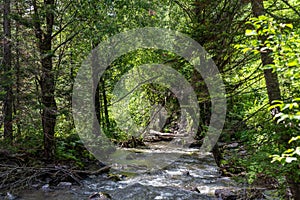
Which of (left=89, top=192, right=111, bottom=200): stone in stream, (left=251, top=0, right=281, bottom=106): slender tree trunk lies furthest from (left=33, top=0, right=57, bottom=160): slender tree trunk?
(left=251, top=0, right=281, bottom=106): slender tree trunk

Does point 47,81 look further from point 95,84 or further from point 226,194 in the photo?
point 226,194

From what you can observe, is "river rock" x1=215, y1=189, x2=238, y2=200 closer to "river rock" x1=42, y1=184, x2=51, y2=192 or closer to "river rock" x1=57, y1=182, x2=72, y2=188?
"river rock" x1=57, y1=182, x2=72, y2=188

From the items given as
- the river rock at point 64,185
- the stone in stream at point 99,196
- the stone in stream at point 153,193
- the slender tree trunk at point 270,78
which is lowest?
Result: the stone in stream at point 153,193

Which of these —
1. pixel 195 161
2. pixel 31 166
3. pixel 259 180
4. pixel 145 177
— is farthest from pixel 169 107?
pixel 259 180

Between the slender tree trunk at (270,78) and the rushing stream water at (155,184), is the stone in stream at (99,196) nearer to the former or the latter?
the rushing stream water at (155,184)

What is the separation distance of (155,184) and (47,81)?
4387 millimetres

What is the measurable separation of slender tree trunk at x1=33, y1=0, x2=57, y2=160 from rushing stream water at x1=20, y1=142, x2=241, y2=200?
1.59 m

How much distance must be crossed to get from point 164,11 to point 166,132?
11868 mm

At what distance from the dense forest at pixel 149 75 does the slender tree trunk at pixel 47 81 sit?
31 mm

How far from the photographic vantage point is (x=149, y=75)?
522 inches

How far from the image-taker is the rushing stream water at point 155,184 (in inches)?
268

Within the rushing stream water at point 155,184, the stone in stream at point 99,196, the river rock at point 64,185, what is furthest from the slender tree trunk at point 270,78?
the river rock at point 64,185

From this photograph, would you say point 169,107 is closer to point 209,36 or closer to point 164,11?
point 164,11

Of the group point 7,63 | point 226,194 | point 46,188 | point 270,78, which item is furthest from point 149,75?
point 270,78
